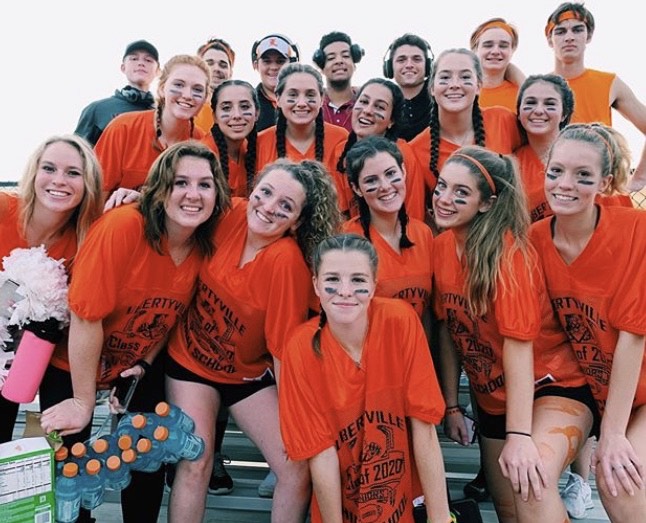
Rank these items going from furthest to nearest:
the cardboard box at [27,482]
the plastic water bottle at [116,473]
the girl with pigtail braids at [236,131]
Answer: the girl with pigtail braids at [236,131], the plastic water bottle at [116,473], the cardboard box at [27,482]

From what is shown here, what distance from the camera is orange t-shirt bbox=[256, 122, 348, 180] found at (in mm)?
3307

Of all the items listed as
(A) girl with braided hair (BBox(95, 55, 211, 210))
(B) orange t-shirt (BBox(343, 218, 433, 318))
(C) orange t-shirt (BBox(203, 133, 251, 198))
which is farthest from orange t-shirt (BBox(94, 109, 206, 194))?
(B) orange t-shirt (BBox(343, 218, 433, 318))

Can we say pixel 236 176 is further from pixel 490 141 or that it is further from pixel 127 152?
pixel 490 141

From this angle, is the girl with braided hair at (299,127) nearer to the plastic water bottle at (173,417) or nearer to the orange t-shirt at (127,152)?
the orange t-shirt at (127,152)

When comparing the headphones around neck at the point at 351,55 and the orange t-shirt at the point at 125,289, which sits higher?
the headphones around neck at the point at 351,55

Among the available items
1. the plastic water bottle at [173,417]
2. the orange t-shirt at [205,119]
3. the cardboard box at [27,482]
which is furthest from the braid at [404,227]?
the orange t-shirt at [205,119]

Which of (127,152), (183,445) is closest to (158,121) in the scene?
(127,152)

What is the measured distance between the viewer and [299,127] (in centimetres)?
331

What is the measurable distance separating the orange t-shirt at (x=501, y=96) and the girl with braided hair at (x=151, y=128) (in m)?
1.79

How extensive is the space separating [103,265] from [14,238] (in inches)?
21.1

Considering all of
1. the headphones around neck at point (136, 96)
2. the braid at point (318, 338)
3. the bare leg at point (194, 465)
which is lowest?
the bare leg at point (194, 465)

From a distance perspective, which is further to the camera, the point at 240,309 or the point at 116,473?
the point at 240,309

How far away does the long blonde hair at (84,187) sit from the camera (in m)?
2.58

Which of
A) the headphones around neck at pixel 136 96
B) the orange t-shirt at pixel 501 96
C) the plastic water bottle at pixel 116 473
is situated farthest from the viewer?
the headphones around neck at pixel 136 96
